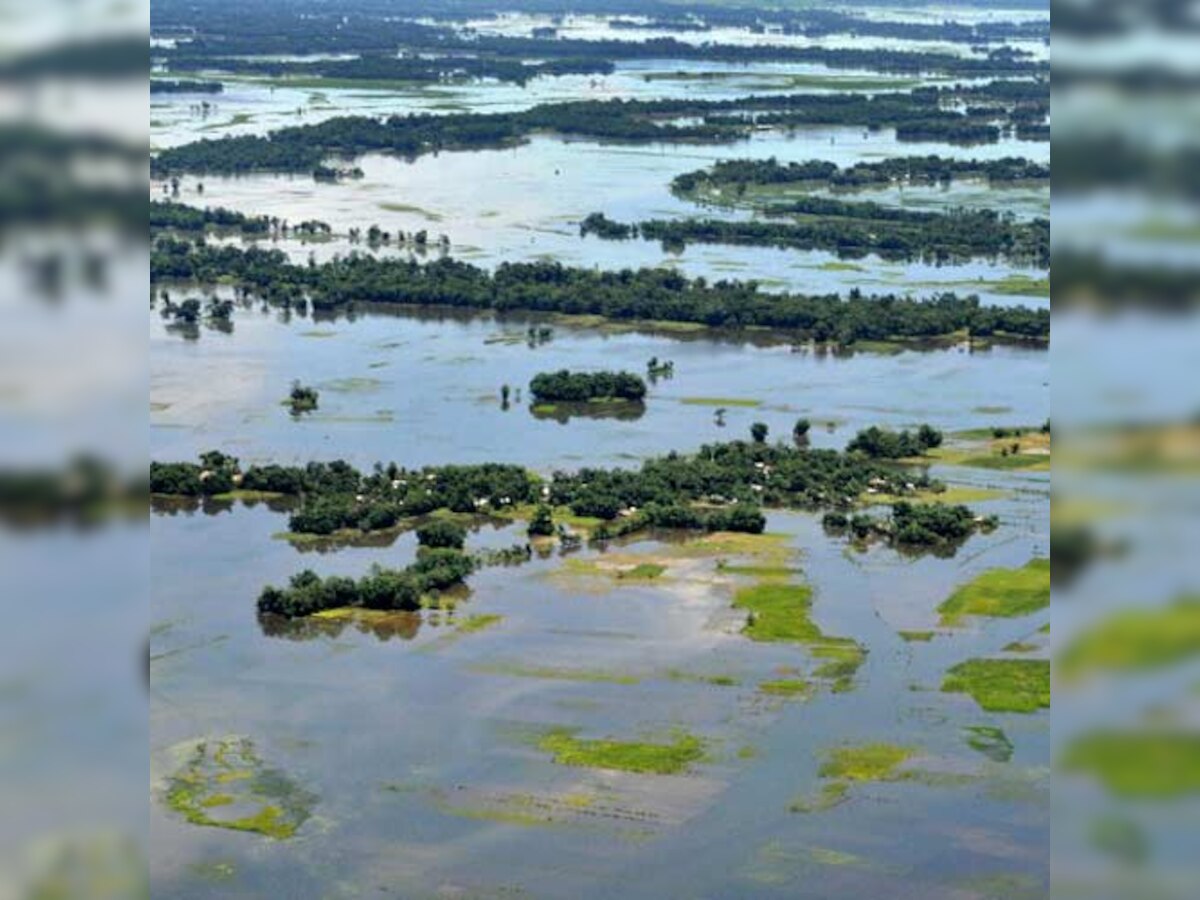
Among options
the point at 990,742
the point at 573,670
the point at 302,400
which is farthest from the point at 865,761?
the point at 302,400

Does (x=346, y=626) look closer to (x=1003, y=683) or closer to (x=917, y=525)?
(x=1003, y=683)

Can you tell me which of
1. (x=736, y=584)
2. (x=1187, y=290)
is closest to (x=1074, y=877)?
(x=1187, y=290)

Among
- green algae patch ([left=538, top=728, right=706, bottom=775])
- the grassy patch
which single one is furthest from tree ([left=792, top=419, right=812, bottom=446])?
green algae patch ([left=538, top=728, right=706, bottom=775])

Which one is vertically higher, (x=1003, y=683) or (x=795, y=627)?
(x=795, y=627)

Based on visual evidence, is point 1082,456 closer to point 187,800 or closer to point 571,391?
point 187,800

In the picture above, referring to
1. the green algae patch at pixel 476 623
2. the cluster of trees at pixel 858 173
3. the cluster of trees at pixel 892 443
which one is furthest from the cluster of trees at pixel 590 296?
the green algae patch at pixel 476 623
